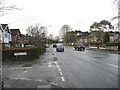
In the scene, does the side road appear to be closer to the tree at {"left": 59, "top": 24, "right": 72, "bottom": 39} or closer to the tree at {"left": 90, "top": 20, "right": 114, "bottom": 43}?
the tree at {"left": 90, "top": 20, "right": 114, "bottom": 43}

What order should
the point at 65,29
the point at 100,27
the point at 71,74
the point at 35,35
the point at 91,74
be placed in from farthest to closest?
the point at 65,29, the point at 100,27, the point at 35,35, the point at 71,74, the point at 91,74

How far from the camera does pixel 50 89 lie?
343 inches

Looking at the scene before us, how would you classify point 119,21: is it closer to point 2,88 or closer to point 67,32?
point 2,88

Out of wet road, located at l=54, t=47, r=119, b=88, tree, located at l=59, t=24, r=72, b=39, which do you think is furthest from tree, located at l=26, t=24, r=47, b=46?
tree, located at l=59, t=24, r=72, b=39

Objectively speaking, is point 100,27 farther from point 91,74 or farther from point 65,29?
point 91,74

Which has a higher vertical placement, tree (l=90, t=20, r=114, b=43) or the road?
tree (l=90, t=20, r=114, b=43)

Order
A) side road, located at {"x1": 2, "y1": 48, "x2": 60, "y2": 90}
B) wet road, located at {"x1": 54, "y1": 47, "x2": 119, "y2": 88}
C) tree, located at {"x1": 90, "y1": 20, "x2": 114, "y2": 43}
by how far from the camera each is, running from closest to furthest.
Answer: wet road, located at {"x1": 54, "y1": 47, "x2": 119, "y2": 88} → side road, located at {"x1": 2, "y1": 48, "x2": 60, "y2": 90} → tree, located at {"x1": 90, "y1": 20, "x2": 114, "y2": 43}

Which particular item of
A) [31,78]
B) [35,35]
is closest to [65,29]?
[35,35]

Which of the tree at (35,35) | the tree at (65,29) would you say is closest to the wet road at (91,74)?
the tree at (35,35)

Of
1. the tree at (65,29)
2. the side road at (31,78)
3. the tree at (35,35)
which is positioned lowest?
the side road at (31,78)

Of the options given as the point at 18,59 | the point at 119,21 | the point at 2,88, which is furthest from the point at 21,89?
the point at 18,59

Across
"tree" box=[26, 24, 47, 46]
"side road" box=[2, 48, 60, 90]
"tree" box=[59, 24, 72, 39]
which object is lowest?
"side road" box=[2, 48, 60, 90]

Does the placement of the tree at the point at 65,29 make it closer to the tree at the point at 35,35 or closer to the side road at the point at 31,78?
the tree at the point at 35,35

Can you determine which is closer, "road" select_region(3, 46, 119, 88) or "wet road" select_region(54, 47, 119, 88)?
"wet road" select_region(54, 47, 119, 88)
